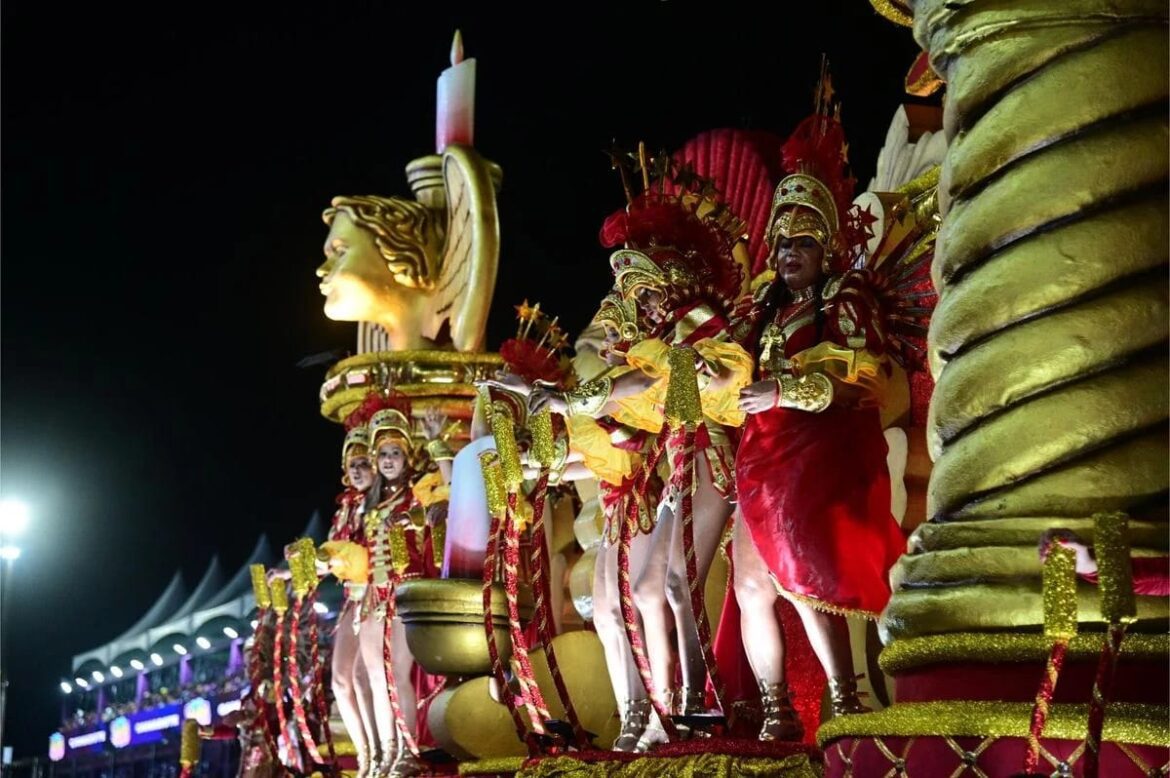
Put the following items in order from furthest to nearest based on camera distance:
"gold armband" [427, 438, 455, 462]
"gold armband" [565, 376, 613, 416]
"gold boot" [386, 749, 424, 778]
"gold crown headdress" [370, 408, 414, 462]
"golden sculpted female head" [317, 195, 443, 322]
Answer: "golden sculpted female head" [317, 195, 443, 322] → "gold crown headdress" [370, 408, 414, 462] → "gold armband" [427, 438, 455, 462] → "gold boot" [386, 749, 424, 778] → "gold armband" [565, 376, 613, 416]

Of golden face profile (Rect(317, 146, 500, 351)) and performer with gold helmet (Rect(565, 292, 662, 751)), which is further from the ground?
golden face profile (Rect(317, 146, 500, 351))

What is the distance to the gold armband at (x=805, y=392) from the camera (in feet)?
15.3

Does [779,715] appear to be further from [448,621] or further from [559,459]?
[448,621]

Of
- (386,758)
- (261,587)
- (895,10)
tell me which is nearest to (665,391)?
(895,10)

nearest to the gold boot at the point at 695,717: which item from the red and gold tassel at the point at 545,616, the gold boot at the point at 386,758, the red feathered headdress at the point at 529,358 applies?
the red and gold tassel at the point at 545,616

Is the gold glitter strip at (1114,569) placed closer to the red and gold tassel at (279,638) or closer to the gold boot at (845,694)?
the gold boot at (845,694)

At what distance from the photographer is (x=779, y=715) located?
4.84 meters

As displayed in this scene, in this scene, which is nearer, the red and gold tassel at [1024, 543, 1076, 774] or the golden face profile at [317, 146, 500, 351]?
the red and gold tassel at [1024, 543, 1076, 774]

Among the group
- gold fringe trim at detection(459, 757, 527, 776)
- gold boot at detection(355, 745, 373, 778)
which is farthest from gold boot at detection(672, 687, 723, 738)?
gold boot at detection(355, 745, 373, 778)

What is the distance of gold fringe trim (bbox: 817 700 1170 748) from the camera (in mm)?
2799

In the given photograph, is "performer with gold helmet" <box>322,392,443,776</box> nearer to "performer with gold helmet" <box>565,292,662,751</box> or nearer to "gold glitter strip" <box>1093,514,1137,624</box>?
"performer with gold helmet" <box>565,292,662,751</box>

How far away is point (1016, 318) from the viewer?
10.3ft

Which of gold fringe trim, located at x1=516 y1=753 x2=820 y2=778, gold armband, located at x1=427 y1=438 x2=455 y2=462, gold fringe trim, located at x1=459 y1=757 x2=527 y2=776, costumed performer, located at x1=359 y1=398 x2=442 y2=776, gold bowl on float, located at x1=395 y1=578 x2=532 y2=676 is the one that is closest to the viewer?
gold fringe trim, located at x1=516 y1=753 x2=820 y2=778

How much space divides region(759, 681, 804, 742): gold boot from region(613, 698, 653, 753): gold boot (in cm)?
72
